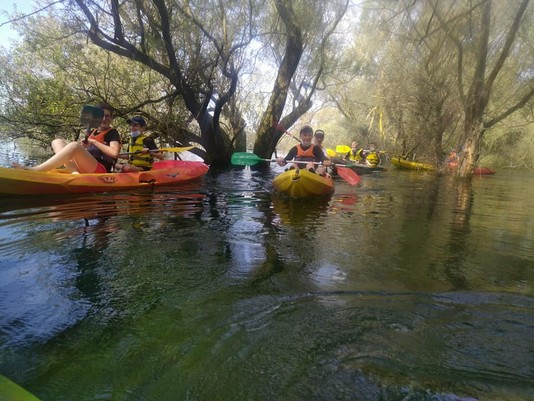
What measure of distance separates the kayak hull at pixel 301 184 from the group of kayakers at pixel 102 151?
2569 mm

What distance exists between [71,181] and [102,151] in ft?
2.31

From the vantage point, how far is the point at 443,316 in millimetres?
2219

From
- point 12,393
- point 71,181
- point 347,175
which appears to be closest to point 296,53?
point 347,175

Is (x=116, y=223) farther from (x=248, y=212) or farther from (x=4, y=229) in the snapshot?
(x=248, y=212)

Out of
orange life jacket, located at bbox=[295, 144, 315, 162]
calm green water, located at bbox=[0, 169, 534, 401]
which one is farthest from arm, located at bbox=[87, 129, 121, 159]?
orange life jacket, located at bbox=[295, 144, 315, 162]

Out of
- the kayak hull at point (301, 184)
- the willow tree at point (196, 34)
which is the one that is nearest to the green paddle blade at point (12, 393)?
the kayak hull at point (301, 184)

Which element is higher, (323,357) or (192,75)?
(192,75)

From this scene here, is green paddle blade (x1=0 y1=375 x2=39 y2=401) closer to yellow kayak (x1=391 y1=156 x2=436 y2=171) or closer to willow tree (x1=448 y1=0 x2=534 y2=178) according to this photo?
willow tree (x1=448 y1=0 x2=534 y2=178)

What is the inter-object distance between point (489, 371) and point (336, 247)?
207 cm

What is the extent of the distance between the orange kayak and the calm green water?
0.91m

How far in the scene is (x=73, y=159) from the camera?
6.03m

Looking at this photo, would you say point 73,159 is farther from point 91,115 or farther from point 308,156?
point 308,156

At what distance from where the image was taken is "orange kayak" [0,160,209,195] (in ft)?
17.2

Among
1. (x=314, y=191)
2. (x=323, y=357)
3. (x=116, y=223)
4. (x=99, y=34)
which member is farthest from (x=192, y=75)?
(x=323, y=357)
